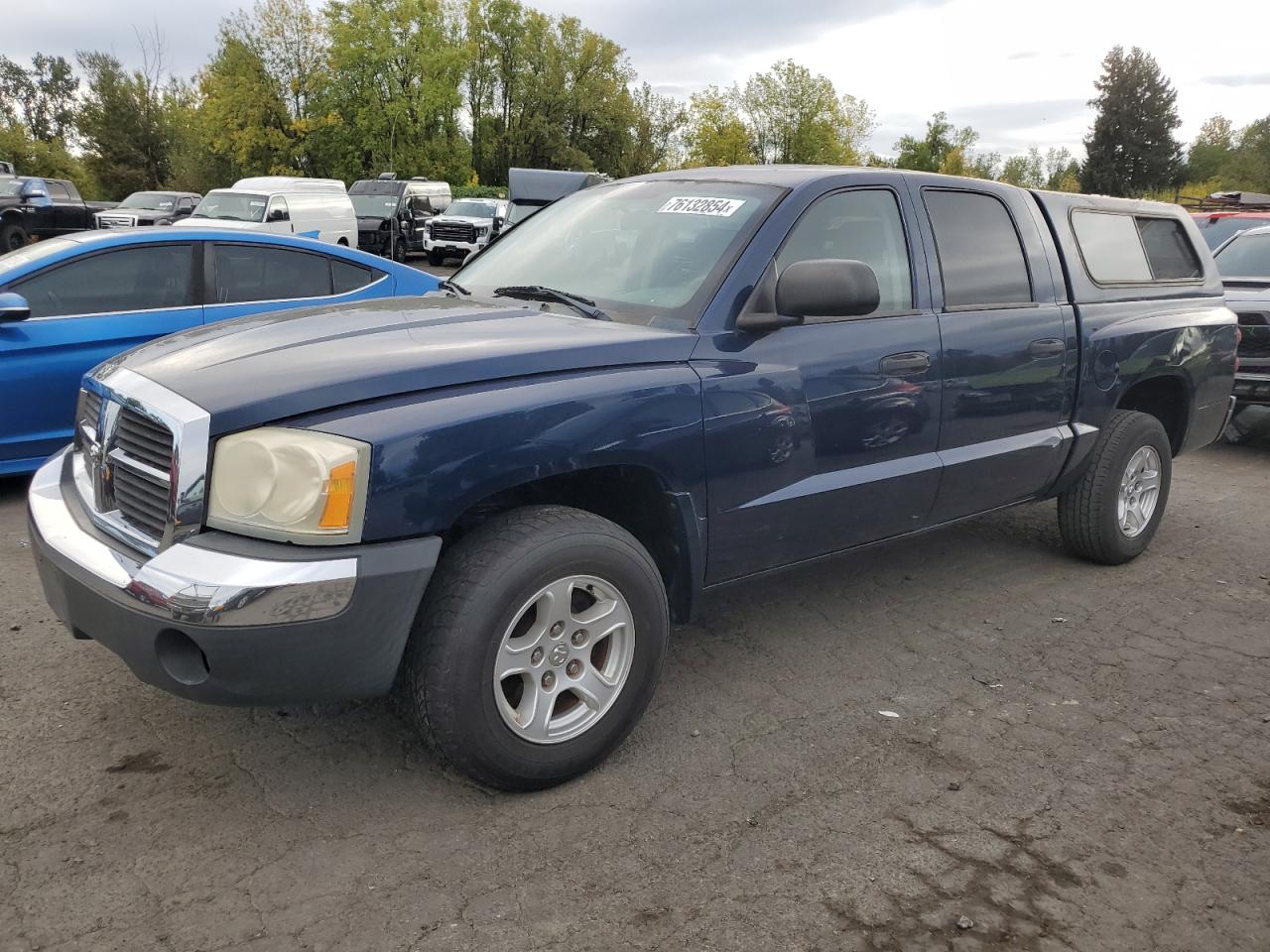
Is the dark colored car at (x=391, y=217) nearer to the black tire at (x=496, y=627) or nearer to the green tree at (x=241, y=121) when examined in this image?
the green tree at (x=241, y=121)

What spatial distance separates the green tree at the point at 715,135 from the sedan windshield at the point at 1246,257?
51.8 meters

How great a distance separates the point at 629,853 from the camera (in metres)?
2.71

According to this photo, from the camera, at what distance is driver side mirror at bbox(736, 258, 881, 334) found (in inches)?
128

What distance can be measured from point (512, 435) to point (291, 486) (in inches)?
22.6

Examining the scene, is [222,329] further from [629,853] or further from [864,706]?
[864,706]

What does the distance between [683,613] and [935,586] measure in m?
1.92

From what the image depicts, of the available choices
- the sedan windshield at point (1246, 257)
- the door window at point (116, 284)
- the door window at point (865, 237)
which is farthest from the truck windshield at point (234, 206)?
the door window at point (865, 237)

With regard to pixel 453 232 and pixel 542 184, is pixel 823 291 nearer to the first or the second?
pixel 542 184

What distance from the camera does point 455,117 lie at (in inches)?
2173

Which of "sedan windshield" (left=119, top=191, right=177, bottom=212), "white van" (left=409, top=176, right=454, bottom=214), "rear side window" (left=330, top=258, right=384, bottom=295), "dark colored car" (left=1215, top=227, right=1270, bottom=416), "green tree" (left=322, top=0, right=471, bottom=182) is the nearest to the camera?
"rear side window" (left=330, top=258, right=384, bottom=295)

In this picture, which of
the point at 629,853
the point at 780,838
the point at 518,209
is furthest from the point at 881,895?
the point at 518,209

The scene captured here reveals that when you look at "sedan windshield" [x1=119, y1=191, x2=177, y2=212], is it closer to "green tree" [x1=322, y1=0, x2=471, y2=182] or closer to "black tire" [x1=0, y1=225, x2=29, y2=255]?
"black tire" [x1=0, y1=225, x2=29, y2=255]

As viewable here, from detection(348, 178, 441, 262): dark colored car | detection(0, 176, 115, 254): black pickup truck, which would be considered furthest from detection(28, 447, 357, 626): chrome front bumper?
detection(348, 178, 441, 262): dark colored car

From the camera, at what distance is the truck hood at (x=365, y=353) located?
8.61 feet
